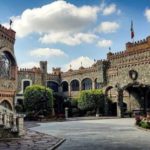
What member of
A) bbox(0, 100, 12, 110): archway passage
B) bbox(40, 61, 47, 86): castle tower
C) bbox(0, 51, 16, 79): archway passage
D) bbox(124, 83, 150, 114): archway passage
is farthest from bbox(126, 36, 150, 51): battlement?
bbox(0, 100, 12, 110): archway passage

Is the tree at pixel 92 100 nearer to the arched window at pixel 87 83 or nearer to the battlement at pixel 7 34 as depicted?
the arched window at pixel 87 83

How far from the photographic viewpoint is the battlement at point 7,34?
28831mm

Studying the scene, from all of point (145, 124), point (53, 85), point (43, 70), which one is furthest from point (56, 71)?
point (145, 124)

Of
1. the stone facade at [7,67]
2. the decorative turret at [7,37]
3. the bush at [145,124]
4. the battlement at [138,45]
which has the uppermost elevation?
the battlement at [138,45]

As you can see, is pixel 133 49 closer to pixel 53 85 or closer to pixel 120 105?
pixel 120 105

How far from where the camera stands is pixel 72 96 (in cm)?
5919

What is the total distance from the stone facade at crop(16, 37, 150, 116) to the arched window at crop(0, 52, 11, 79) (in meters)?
18.1

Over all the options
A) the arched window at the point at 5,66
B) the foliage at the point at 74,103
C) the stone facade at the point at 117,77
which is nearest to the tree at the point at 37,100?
the stone facade at the point at 117,77

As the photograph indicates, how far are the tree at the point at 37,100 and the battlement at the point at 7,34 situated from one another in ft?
47.5

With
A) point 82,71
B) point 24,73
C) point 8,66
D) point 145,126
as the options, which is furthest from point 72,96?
point 145,126

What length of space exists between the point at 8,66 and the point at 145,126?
13996mm

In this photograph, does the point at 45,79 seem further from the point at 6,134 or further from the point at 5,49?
the point at 6,134

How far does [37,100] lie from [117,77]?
1180 centimetres

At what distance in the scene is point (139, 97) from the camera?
46406mm
